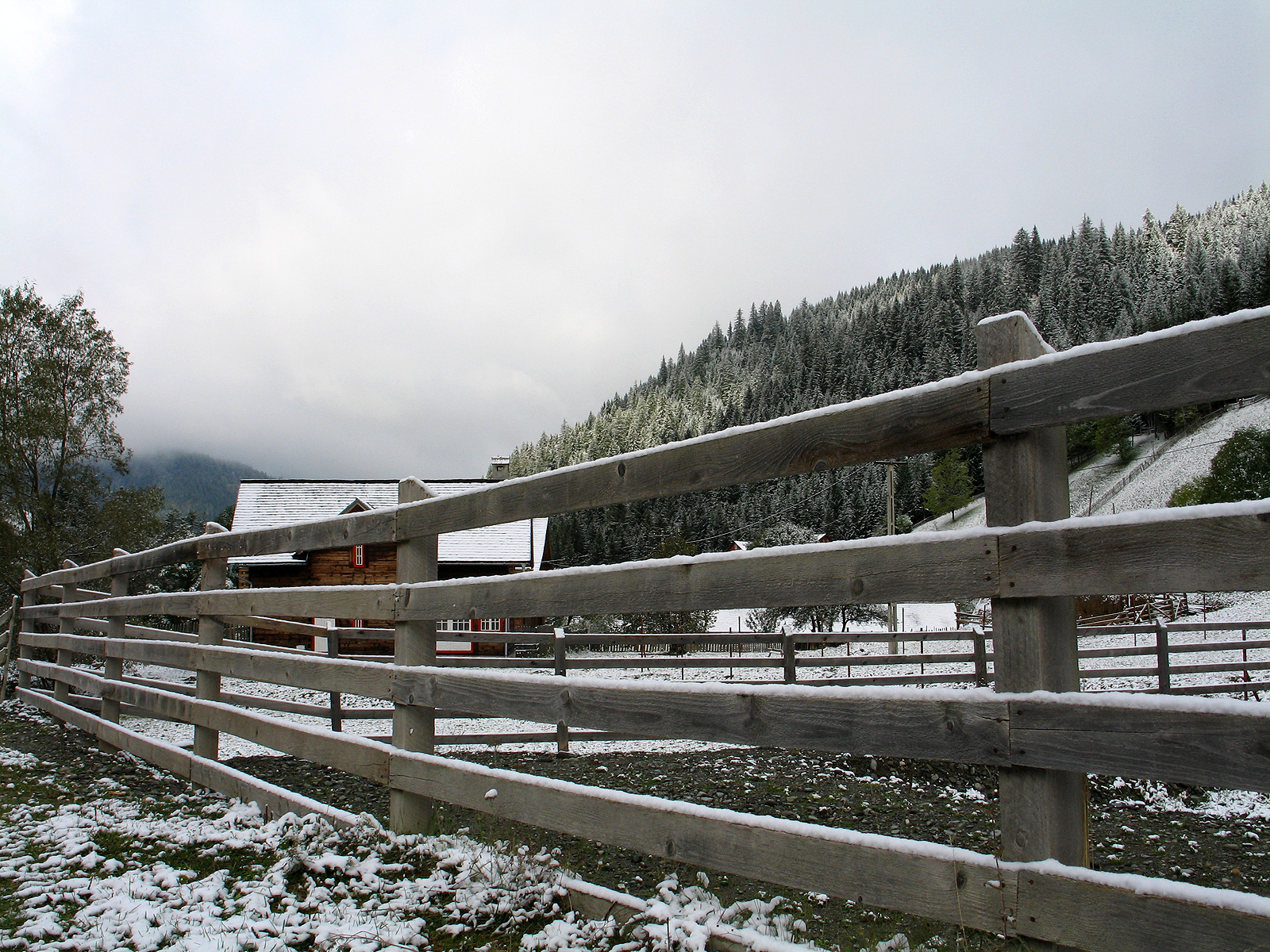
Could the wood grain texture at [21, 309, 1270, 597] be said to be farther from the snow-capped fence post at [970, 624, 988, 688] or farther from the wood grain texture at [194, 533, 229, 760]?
the snow-capped fence post at [970, 624, 988, 688]

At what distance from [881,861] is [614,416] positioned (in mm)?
171682

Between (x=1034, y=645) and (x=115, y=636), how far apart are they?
8027 millimetres

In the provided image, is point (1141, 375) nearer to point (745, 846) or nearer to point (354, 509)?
point (745, 846)

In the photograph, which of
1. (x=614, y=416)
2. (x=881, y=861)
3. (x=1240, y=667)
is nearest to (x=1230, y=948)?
(x=881, y=861)

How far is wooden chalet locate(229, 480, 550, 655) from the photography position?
102 feet

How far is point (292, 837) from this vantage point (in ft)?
12.6

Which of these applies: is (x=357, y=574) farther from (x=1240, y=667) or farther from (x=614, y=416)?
(x=614, y=416)

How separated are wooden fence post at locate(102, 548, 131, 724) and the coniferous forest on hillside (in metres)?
45.7

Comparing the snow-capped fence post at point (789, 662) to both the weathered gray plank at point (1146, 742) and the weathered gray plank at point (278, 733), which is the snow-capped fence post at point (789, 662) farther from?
the weathered gray plank at point (1146, 742)

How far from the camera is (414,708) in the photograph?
389 cm

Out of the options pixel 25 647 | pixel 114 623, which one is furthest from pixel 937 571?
pixel 25 647

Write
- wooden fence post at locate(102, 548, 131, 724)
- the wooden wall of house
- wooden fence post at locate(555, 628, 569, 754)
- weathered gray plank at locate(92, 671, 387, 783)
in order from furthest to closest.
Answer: the wooden wall of house, wooden fence post at locate(555, 628, 569, 754), wooden fence post at locate(102, 548, 131, 724), weathered gray plank at locate(92, 671, 387, 783)

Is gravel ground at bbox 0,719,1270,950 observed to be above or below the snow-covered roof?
below

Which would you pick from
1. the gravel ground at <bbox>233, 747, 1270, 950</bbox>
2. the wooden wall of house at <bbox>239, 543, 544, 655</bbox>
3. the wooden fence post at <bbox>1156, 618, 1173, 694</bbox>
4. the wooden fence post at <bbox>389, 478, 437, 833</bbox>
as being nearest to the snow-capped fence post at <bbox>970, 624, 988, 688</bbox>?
the wooden fence post at <bbox>1156, 618, 1173, 694</bbox>
